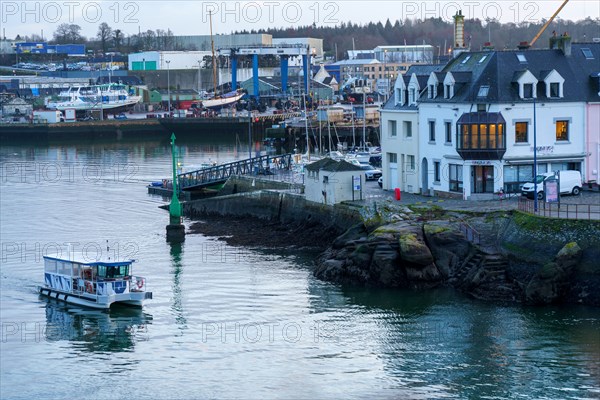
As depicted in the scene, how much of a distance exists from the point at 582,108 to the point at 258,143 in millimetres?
61085

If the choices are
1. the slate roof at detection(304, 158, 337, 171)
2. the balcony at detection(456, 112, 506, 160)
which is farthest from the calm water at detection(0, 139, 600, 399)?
the balcony at detection(456, 112, 506, 160)

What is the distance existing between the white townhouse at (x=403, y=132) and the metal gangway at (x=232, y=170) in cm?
1151

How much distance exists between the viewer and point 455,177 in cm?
4353

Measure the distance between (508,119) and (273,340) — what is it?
15026 millimetres

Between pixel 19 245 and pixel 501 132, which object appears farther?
pixel 19 245

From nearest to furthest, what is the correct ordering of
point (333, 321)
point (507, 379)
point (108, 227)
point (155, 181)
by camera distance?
point (507, 379), point (333, 321), point (108, 227), point (155, 181)

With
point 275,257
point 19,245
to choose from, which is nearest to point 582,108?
point 275,257

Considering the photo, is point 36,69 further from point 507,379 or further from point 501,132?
point 507,379

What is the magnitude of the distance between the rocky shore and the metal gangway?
18.9m

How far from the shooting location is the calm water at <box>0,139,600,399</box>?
27.4 m

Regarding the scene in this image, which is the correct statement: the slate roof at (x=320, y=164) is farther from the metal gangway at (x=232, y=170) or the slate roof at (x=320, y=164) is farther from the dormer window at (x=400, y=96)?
the metal gangway at (x=232, y=170)

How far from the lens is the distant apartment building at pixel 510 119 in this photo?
4231 centimetres

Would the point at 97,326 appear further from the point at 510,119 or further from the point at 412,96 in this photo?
the point at 412,96

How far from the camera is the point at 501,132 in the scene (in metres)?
42.1
